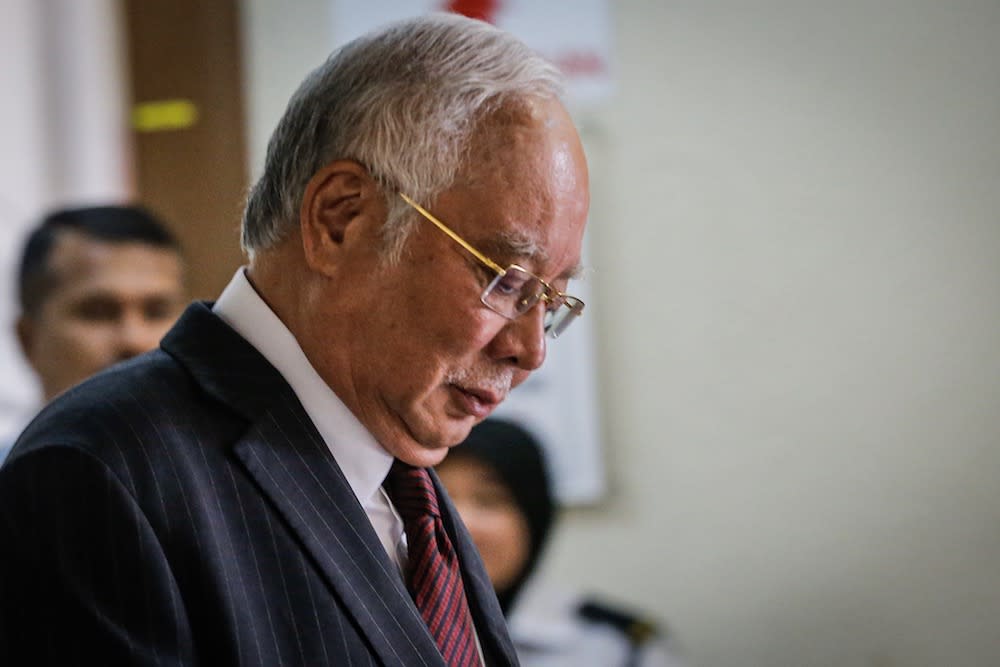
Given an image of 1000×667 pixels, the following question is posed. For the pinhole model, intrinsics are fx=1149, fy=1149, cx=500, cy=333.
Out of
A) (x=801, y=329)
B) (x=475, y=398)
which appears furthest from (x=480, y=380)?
(x=801, y=329)

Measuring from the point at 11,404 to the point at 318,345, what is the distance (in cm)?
183

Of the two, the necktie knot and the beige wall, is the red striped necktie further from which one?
the beige wall

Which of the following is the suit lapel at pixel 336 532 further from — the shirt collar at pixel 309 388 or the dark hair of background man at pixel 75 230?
the dark hair of background man at pixel 75 230

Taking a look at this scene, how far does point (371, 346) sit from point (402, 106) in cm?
22

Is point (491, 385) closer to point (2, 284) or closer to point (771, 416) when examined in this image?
point (2, 284)

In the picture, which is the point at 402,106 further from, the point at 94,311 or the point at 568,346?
the point at 568,346

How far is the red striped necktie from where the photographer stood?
40.4 inches

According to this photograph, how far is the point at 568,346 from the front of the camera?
3166 mm

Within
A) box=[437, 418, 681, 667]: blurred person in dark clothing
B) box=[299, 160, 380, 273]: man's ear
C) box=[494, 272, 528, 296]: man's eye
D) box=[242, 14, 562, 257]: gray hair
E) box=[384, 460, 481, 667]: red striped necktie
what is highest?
box=[242, 14, 562, 257]: gray hair

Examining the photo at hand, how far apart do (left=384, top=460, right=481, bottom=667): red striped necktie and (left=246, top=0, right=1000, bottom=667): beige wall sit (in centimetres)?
211

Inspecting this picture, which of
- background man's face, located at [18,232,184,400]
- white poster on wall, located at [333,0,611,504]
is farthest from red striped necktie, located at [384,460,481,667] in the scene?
white poster on wall, located at [333,0,611,504]

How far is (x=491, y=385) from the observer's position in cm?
106

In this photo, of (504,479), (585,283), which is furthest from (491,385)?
(585,283)

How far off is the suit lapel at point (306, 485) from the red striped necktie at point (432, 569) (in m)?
0.07
